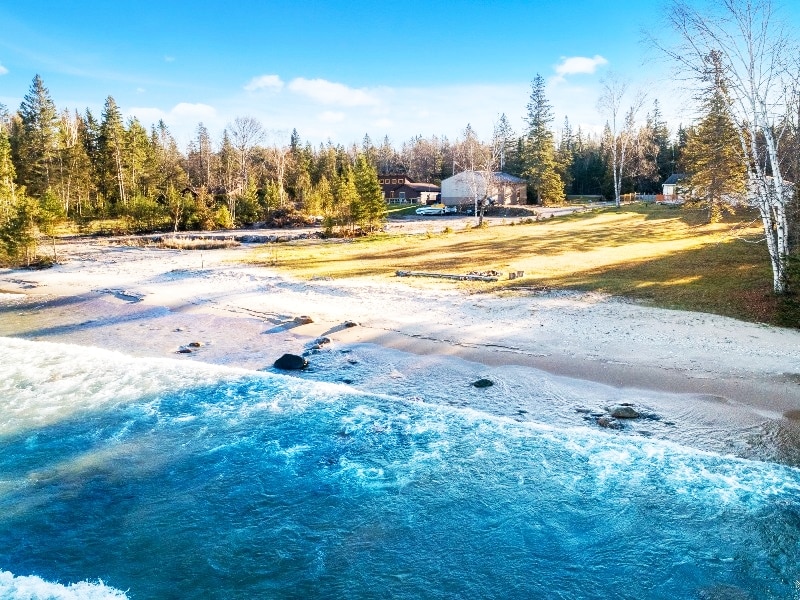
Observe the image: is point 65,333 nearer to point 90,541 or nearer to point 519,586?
point 90,541

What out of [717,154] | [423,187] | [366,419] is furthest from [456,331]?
[423,187]

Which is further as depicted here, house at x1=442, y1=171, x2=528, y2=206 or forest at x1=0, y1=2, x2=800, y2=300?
house at x1=442, y1=171, x2=528, y2=206

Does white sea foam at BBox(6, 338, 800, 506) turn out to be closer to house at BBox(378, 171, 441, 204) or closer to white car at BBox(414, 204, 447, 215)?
white car at BBox(414, 204, 447, 215)

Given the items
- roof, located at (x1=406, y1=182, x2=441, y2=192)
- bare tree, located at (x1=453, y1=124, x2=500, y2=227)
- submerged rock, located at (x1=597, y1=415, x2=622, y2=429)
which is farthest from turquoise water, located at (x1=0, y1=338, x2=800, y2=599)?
roof, located at (x1=406, y1=182, x2=441, y2=192)

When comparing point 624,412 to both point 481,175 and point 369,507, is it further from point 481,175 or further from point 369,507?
point 481,175

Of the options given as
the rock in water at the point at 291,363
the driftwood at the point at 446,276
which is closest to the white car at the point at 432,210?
the driftwood at the point at 446,276

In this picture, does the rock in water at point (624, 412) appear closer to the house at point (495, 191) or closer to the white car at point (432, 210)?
the house at point (495, 191)
